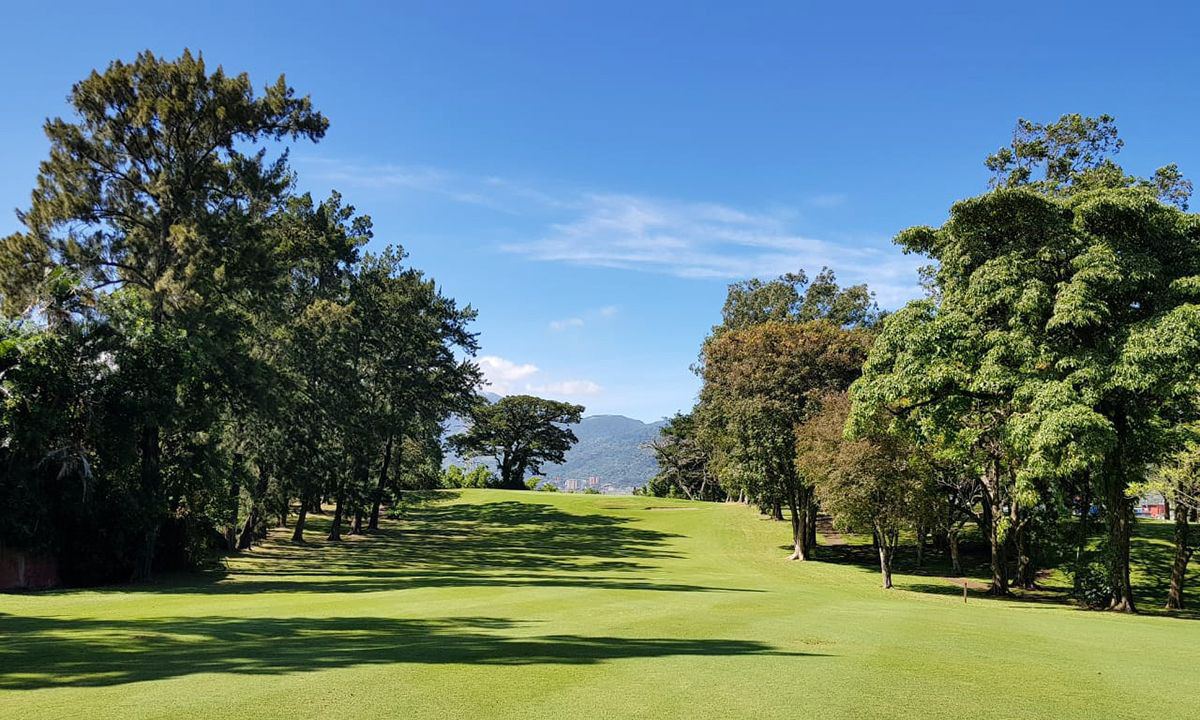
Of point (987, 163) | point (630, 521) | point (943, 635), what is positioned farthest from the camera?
point (630, 521)

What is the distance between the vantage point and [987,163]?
3356 cm

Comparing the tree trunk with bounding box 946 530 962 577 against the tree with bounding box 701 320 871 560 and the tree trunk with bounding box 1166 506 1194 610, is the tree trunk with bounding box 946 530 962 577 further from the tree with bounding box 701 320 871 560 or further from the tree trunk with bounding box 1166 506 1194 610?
the tree trunk with bounding box 1166 506 1194 610

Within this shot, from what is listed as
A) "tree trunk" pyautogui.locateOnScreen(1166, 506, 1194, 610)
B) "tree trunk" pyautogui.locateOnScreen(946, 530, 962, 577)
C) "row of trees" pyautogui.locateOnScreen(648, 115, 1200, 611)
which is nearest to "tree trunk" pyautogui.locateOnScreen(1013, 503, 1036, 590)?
"row of trees" pyautogui.locateOnScreen(648, 115, 1200, 611)

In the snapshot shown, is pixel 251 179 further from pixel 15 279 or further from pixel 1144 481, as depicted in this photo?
pixel 1144 481

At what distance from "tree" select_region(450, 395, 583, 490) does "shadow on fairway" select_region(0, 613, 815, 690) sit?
79.7m

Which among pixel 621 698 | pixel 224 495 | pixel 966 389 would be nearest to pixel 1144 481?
pixel 966 389

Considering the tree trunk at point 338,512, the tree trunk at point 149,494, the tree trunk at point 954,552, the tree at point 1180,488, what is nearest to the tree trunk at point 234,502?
the tree trunk at point 149,494

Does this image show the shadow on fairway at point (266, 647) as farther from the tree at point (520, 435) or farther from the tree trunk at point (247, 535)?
the tree at point (520, 435)

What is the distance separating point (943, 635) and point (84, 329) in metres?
26.8

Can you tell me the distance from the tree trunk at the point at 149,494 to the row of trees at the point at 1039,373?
84.4 feet

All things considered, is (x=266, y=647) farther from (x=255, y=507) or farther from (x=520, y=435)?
(x=520, y=435)

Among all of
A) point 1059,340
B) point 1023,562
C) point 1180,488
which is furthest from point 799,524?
point 1059,340

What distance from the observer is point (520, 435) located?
95.9 metres

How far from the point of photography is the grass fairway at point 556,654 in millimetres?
7418
